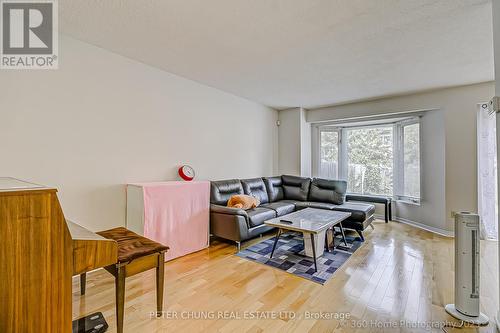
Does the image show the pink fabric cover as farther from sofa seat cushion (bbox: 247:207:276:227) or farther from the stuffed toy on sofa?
sofa seat cushion (bbox: 247:207:276:227)

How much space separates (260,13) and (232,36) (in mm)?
467

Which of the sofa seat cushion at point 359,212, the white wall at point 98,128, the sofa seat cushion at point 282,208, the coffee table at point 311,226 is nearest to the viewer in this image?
the white wall at point 98,128

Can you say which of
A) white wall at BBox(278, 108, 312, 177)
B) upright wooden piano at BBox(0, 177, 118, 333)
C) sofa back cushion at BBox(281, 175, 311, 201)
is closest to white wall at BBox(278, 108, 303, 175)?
white wall at BBox(278, 108, 312, 177)

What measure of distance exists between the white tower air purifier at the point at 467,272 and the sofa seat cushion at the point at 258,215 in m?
2.20

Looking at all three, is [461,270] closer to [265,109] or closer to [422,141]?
[422,141]

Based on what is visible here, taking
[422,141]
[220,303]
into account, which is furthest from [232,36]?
[422,141]

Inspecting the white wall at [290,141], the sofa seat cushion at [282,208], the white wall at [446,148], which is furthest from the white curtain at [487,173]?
the white wall at [290,141]

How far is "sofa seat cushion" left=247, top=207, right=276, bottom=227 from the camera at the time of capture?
345 cm

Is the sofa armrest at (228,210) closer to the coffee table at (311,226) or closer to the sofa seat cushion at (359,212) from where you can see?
the coffee table at (311,226)

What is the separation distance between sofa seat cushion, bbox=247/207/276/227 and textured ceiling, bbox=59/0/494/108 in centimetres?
206

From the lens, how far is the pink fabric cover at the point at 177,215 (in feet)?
9.14

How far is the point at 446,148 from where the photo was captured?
4102 mm

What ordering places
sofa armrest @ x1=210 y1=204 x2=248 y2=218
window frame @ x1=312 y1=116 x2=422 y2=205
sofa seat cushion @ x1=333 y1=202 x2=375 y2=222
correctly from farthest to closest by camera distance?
window frame @ x1=312 y1=116 x2=422 y2=205 → sofa seat cushion @ x1=333 y1=202 x2=375 y2=222 → sofa armrest @ x1=210 y1=204 x2=248 y2=218

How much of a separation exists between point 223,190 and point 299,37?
2.47 m
